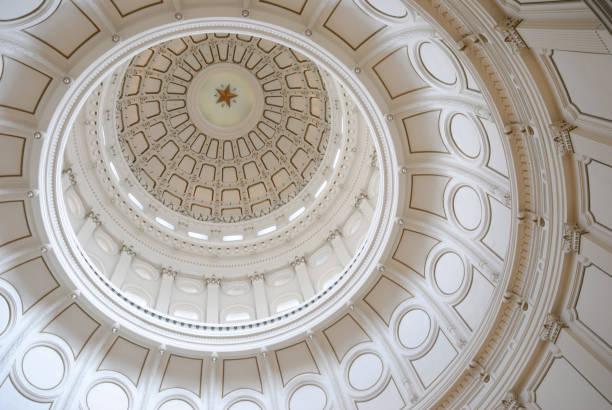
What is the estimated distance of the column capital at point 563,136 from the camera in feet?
33.8

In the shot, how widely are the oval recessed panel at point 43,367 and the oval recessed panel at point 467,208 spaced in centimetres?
1717

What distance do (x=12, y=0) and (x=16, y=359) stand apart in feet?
41.9

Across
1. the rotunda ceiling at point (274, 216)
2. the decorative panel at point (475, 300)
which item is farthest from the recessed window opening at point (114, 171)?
the decorative panel at point (475, 300)

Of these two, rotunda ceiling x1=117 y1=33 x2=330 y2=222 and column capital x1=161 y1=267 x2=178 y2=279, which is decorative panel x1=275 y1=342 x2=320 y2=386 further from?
rotunda ceiling x1=117 y1=33 x2=330 y2=222

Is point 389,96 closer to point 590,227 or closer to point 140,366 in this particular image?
point 590,227

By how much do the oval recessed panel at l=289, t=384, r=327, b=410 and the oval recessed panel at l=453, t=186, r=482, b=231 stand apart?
9.83m

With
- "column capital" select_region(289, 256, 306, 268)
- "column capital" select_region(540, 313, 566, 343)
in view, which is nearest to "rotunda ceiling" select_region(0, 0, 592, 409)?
"column capital" select_region(289, 256, 306, 268)

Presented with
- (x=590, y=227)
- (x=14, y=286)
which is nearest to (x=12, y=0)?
(x=14, y=286)

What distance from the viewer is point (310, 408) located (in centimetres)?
1877

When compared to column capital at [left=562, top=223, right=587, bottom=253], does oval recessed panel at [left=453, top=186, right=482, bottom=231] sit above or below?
above

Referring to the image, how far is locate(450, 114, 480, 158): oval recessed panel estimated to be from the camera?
1448 cm

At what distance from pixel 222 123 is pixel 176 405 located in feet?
60.7

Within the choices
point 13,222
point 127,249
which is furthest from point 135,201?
point 13,222

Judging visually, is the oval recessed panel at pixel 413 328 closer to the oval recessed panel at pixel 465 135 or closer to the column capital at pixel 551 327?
the column capital at pixel 551 327
